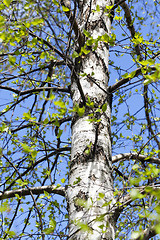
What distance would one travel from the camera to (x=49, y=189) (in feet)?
7.85

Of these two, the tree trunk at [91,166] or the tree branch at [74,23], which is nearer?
the tree trunk at [91,166]

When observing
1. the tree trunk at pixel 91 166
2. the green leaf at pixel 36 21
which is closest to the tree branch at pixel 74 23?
the tree trunk at pixel 91 166

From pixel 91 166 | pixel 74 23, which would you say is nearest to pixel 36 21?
pixel 74 23

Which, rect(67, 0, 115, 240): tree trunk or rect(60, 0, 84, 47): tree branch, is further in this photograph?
rect(60, 0, 84, 47): tree branch

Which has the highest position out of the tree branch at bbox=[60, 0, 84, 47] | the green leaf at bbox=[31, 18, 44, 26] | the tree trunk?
the tree branch at bbox=[60, 0, 84, 47]

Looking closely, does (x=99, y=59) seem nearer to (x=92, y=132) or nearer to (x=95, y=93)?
(x=95, y=93)

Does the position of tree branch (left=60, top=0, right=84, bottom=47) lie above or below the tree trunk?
above

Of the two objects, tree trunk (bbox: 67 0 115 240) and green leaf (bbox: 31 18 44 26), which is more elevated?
green leaf (bbox: 31 18 44 26)

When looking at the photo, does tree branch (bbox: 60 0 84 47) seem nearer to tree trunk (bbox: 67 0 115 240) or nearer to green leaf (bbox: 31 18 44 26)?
tree trunk (bbox: 67 0 115 240)

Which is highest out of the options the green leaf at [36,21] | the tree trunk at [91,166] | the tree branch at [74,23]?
the tree branch at [74,23]

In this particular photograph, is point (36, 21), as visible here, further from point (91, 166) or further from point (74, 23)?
point (91, 166)

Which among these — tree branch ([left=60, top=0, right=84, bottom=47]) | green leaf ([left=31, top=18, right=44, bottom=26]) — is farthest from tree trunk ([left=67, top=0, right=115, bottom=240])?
green leaf ([left=31, top=18, right=44, bottom=26])

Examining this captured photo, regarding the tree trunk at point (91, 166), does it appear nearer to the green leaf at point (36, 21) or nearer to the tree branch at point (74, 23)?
the tree branch at point (74, 23)

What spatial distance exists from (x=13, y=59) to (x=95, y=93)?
999 millimetres
